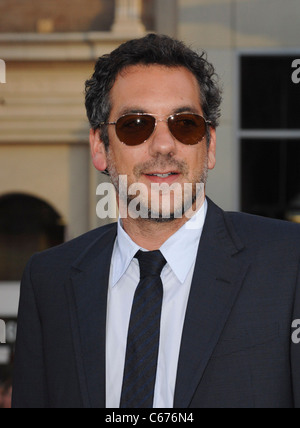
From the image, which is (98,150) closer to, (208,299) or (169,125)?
(169,125)

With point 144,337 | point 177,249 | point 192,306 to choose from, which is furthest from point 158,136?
point 144,337

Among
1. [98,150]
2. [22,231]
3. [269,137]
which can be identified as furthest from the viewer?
[22,231]

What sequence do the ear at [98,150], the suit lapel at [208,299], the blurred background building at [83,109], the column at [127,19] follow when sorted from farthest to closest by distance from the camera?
the column at [127,19], the blurred background building at [83,109], the ear at [98,150], the suit lapel at [208,299]

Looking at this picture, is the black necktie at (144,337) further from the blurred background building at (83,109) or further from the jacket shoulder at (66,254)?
the blurred background building at (83,109)

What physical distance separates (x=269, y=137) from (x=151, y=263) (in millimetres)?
5521

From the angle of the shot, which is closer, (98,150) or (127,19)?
(98,150)

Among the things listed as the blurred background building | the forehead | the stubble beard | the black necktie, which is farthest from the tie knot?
the blurred background building

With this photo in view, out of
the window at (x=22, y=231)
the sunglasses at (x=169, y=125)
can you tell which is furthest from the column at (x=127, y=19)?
the sunglasses at (x=169, y=125)

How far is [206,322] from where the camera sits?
8.48 feet

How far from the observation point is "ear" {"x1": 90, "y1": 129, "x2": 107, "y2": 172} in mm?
3184

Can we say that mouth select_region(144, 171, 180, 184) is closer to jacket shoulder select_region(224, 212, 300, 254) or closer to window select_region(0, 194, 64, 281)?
jacket shoulder select_region(224, 212, 300, 254)

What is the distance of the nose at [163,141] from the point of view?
9.04 feet

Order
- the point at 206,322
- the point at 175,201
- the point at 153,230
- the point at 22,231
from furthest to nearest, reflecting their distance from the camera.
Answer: the point at 22,231 < the point at 153,230 < the point at 175,201 < the point at 206,322

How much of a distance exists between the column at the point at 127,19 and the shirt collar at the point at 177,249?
5.58 m
